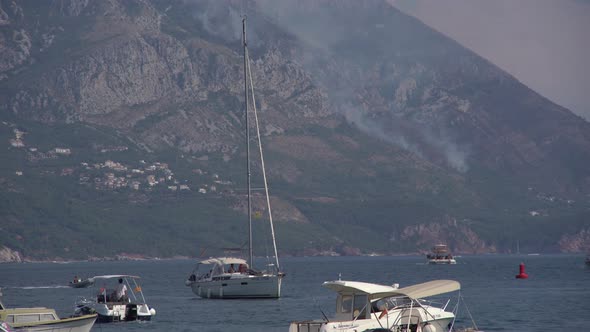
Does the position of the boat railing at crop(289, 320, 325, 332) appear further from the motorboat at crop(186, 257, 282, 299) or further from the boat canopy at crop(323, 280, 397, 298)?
the motorboat at crop(186, 257, 282, 299)

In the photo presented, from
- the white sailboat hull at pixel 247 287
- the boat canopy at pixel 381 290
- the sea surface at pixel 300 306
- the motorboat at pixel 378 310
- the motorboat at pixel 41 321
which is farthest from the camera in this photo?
the white sailboat hull at pixel 247 287

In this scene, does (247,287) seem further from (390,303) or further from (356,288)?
(356,288)

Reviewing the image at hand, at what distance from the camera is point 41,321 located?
288ft

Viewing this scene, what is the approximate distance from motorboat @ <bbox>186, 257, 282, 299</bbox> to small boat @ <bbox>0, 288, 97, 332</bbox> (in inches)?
1923

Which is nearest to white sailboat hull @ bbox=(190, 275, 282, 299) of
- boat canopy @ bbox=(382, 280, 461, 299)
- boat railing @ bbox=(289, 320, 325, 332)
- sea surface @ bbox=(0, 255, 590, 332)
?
sea surface @ bbox=(0, 255, 590, 332)

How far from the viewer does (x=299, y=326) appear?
83438 mm

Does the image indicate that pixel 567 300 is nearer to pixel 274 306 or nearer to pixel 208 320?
pixel 274 306

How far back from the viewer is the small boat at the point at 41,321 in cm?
Answer: 8706

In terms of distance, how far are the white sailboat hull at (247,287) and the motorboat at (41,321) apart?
48.7m

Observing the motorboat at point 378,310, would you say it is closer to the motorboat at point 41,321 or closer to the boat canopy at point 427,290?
the boat canopy at point 427,290

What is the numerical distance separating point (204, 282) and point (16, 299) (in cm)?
2764

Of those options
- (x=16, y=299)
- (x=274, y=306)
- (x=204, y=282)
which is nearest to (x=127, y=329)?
(x=274, y=306)

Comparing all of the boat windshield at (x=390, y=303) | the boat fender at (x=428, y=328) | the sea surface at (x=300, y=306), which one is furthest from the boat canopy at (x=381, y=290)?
the sea surface at (x=300, y=306)

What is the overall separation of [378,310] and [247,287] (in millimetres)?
55012
